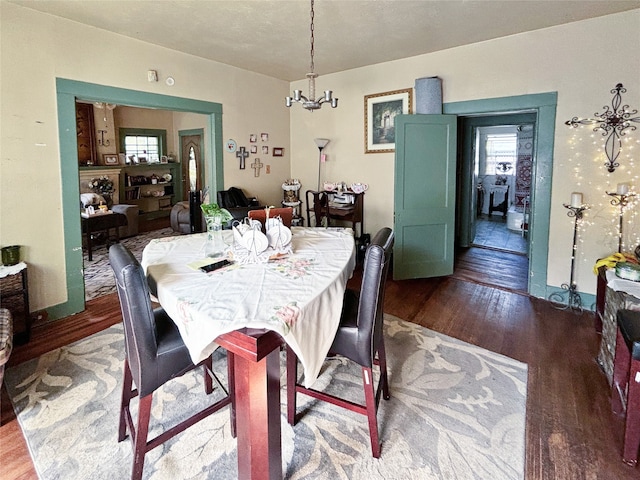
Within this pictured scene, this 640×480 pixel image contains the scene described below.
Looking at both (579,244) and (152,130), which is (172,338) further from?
(152,130)

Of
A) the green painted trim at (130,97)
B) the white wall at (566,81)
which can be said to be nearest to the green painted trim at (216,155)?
the green painted trim at (130,97)

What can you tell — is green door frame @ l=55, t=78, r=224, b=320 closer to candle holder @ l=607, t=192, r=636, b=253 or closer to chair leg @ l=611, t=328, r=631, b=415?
chair leg @ l=611, t=328, r=631, b=415

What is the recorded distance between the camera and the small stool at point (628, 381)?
5.64ft

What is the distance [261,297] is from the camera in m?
1.57

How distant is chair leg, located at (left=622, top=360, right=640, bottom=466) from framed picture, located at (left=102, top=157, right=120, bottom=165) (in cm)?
851

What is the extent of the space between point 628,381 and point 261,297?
77.5 inches

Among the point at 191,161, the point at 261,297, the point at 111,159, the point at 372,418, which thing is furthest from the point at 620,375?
the point at 191,161

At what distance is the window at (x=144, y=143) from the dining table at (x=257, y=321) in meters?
7.33

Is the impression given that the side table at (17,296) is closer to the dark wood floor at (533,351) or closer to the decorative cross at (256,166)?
the dark wood floor at (533,351)

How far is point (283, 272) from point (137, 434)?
96cm

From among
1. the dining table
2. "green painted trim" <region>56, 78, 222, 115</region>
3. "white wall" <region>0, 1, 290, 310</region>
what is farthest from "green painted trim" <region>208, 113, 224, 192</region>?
the dining table

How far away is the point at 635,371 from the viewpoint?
1.71 m

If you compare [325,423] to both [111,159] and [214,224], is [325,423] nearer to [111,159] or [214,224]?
[214,224]

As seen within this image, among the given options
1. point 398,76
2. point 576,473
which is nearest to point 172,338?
point 576,473
